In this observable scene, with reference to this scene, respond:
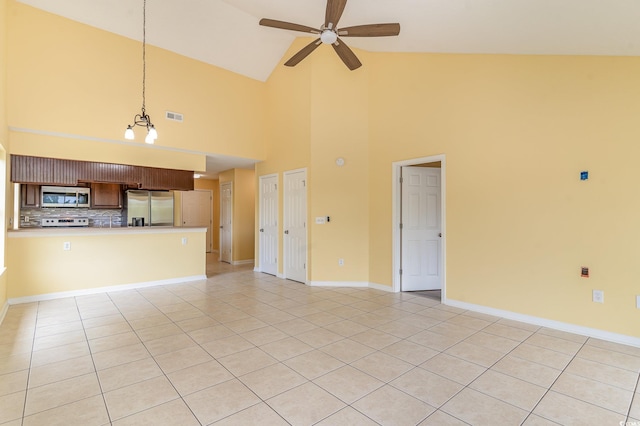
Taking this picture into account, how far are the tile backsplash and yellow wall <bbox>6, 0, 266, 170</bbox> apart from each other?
216cm

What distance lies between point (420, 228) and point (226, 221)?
17.1 ft

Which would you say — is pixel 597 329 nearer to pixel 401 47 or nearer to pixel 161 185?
pixel 401 47

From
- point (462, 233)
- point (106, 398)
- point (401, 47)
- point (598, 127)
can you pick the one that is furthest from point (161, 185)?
point (598, 127)

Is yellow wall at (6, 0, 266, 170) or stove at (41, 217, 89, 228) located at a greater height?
yellow wall at (6, 0, 266, 170)

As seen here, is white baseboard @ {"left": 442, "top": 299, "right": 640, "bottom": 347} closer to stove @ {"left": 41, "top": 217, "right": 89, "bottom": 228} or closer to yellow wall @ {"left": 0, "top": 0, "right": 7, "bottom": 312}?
yellow wall @ {"left": 0, "top": 0, "right": 7, "bottom": 312}

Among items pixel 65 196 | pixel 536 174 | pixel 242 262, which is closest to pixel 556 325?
pixel 536 174

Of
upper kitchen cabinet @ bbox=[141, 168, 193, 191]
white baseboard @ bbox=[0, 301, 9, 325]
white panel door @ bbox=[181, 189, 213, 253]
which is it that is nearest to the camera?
white baseboard @ bbox=[0, 301, 9, 325]

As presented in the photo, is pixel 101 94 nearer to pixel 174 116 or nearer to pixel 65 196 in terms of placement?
pixel 174 116

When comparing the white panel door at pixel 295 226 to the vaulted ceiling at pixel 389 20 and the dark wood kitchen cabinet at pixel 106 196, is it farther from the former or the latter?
the dark wood kitchen cabinet at pixel 106 196

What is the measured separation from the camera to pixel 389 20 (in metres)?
3.92

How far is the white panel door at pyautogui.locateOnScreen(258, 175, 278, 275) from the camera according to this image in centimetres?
628

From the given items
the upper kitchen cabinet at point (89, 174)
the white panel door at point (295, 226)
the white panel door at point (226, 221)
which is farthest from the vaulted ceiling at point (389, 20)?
the white panel door at point (226, 221)

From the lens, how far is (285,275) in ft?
19.6

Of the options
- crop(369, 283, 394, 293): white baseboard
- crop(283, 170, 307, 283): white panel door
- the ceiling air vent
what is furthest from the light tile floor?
the ceiling air vent
